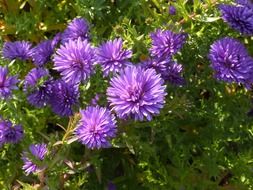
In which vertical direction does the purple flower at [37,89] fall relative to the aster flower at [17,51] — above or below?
below

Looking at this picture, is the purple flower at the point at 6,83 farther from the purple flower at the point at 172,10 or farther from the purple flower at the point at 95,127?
the purple flower at the point at 172,10

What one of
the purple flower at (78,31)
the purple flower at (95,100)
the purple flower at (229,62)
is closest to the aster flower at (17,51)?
the purple flower at (78,31)

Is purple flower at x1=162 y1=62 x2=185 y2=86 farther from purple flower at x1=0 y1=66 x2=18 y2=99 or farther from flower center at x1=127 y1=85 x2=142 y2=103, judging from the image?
purple flower at x1=0 y1=66 x2=18 y2=99

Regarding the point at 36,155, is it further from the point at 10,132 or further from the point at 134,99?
the point at 134,99

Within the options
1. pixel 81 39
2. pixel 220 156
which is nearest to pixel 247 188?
pixel 220 156

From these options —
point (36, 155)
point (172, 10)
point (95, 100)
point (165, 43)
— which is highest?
point (172, 10)

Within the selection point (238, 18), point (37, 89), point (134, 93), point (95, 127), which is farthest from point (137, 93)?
point (238, 18)
